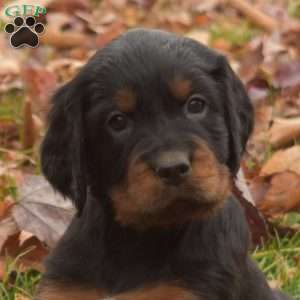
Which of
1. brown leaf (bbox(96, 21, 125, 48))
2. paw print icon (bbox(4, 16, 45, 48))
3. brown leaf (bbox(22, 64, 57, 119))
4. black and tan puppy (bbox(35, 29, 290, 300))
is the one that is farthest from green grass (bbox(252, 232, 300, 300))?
brown leaf (bbox(96, 21, 125, 48))

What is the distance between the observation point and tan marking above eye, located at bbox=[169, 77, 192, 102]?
3.18 meters

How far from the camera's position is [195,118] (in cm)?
323

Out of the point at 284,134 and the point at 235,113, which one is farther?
the point at 284,134

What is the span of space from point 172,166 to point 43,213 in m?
1.59

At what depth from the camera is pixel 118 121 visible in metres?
3.23

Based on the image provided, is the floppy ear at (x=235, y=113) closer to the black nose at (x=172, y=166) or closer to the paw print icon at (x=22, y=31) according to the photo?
the black nose at (x=172, y=166)

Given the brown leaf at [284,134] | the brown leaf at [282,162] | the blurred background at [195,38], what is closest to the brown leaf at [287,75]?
the blurred background at [195,38]

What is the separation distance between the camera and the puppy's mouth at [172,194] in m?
3.02

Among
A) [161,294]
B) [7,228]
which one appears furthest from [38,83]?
[161,294]

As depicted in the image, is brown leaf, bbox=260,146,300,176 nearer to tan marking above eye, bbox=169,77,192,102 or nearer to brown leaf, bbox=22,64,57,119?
tan marking above eye, bbox=169,77,192,102

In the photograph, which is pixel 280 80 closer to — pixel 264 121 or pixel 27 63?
pixel 264 121

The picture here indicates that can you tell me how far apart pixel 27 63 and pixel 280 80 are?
6.53 feet

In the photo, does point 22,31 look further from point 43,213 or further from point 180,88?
point 180,88

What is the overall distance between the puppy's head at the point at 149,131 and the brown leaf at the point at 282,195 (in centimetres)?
105
